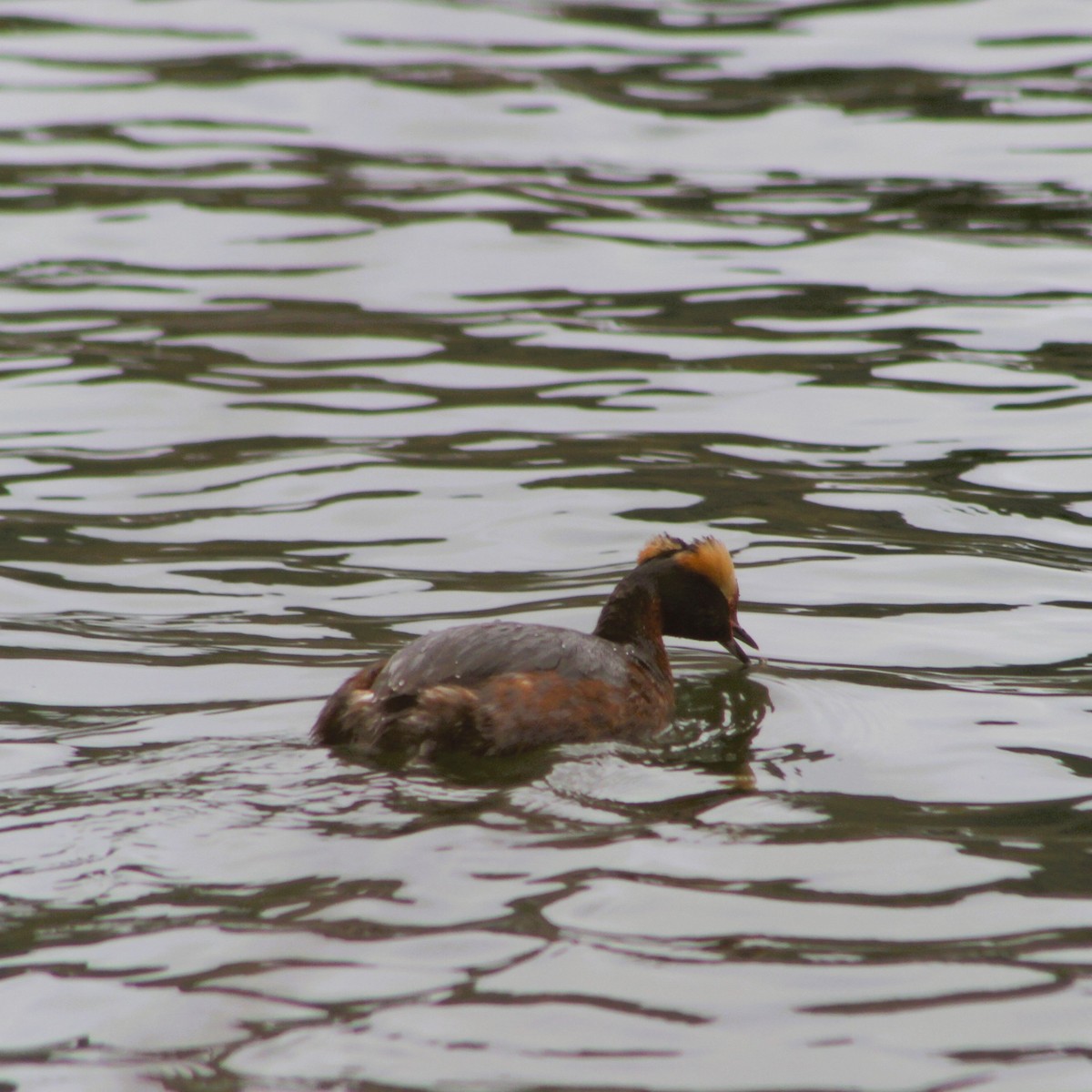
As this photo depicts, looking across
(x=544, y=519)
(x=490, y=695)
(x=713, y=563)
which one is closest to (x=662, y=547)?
(x=713, y=563)

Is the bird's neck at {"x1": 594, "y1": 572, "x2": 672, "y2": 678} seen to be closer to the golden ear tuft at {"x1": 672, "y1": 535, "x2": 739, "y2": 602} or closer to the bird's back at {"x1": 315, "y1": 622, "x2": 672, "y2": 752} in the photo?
the golden ear tuft at {"x1": 672, "y1": 535, "x2": 739, "y2": 602}

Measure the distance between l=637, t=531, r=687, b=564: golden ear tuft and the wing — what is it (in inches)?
29.8

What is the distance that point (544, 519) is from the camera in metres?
10.0

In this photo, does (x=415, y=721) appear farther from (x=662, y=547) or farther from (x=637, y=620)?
(x=662, y=547)

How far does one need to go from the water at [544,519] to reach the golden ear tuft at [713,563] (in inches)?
16.6

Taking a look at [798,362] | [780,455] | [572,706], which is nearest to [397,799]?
[572,706]

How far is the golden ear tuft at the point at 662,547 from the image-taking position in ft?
26.0

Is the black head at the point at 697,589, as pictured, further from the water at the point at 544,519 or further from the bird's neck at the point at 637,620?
the water at the point at 544,519

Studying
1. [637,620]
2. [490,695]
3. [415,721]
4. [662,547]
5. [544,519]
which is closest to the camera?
[415,721]

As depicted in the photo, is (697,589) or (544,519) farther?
(544,519)

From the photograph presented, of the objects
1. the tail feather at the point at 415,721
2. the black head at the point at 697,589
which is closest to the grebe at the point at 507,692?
the tail feather at the point at 415,721

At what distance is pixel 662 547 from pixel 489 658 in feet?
4.24

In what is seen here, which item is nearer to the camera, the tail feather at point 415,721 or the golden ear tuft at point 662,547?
the tail feather at point 415,721

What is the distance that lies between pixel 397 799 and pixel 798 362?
6.56 meters
